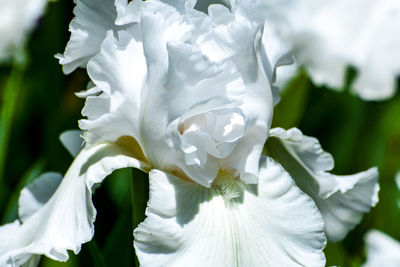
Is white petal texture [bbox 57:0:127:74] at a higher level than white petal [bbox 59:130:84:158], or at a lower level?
higher

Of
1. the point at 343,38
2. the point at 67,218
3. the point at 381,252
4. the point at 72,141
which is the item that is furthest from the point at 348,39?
the point at 67,218

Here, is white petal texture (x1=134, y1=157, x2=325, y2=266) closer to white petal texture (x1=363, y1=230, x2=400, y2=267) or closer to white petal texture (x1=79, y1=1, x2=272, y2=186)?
white petal texture (x1=79, y1=1, x2=272, y2=186)

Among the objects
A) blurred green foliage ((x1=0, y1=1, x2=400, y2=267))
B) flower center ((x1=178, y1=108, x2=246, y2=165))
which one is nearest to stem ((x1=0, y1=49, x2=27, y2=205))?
blurred green foliage ((x1=0, y1=1, x2=400, y2=267))

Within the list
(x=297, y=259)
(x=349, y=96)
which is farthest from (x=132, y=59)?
(x=349, y=96)

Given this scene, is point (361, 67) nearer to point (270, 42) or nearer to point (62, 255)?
point (270, 42)

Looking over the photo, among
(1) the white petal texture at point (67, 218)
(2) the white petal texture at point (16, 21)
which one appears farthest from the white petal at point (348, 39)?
(1) the white petal texture at point (67, 218)

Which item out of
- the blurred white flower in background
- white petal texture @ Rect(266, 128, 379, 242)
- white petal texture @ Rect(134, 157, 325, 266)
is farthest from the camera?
the blurred white flower in background
